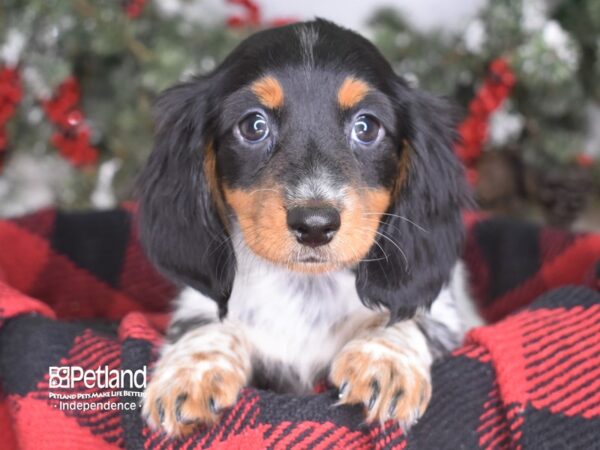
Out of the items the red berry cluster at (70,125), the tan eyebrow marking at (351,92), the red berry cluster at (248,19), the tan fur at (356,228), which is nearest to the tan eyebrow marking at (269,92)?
the tan eyebrow marking at (351,92)

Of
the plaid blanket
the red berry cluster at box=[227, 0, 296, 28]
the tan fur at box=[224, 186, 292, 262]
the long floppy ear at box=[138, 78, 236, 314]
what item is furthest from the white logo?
the red berry cluster at box=[227, 0, 296, 28]

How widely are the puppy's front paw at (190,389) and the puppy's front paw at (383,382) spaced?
0.83 feet

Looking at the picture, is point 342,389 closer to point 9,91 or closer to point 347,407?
point 347,407

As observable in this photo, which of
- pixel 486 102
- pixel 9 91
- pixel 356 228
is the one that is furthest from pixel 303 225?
pixel 9 91

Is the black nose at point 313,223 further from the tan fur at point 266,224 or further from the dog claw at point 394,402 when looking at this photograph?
the dog claw at point 394,402

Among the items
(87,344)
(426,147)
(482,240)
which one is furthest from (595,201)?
(87,344)

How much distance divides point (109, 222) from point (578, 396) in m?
1.99

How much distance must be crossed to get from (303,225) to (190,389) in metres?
0.45

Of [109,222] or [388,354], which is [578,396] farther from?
[109,222]

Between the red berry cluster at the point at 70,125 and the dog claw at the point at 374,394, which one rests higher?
the red berry cluster at the point at 70,125

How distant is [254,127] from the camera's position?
181 cm

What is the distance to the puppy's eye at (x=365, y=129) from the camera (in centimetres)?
182

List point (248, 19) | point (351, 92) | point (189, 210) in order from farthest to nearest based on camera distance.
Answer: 1. point (248, 19)
2. point (189, 210)
3. point (351, 92)

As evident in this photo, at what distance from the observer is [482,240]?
121 inches
